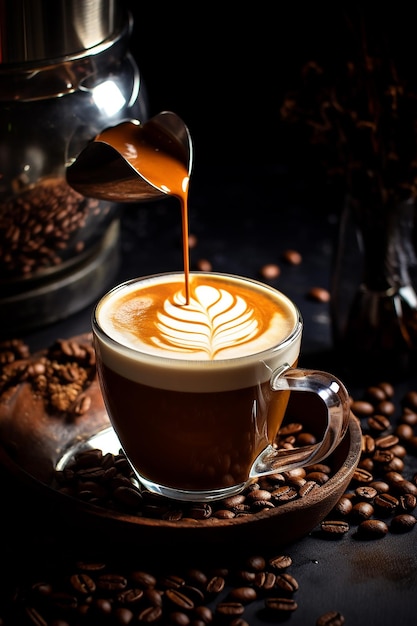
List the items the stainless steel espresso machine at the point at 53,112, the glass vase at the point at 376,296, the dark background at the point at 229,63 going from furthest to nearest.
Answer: the dark background at the point at 229,63 → the glass vase at the point at 376,296 → the stainless steel espresso machine at the point at 53,112

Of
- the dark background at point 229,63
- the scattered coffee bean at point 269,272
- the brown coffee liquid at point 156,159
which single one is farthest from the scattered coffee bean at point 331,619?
the dark background at point 229,63

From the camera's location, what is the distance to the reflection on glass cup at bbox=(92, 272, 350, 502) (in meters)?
1.21

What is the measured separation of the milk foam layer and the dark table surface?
23 cm

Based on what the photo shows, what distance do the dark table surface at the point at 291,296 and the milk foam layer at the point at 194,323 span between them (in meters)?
0.23

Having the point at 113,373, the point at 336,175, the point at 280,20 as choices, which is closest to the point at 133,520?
the point at 113,373

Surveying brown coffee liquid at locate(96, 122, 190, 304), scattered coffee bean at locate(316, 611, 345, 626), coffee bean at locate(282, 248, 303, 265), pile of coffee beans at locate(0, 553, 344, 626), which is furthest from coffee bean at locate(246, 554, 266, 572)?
coffee bean at locate(282, 248, 303, 265)

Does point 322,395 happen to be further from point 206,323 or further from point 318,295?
point 318,295

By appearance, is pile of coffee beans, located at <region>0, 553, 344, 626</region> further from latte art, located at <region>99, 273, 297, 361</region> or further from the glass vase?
the glass vase

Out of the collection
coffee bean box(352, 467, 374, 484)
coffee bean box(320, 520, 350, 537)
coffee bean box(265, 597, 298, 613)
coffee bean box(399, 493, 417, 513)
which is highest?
coffee bean box(265, 597, 298, 613)

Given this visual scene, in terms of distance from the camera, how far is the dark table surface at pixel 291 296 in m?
1.19

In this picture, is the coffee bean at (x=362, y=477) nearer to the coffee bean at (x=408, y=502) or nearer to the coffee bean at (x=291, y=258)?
the coffee bean at (x=408, y=502)

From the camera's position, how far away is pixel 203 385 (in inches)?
47.2

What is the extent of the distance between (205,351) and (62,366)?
383 millimetres

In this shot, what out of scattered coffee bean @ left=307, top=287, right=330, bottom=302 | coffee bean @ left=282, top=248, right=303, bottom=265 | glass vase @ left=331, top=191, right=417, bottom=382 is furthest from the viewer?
coffee bean @ left=282, top=248, right=303, bottom=265
